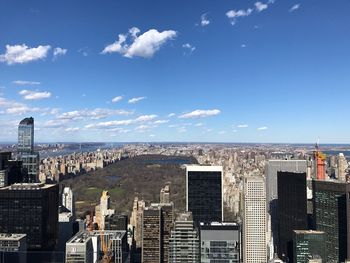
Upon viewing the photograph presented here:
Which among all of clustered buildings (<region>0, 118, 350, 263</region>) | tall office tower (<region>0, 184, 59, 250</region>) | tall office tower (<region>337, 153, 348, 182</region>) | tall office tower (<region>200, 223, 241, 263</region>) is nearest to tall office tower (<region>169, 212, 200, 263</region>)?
clustered buildings (<region>0, 118, 350, 263</region>)

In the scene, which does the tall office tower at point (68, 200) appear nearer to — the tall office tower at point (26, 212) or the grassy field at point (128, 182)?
the grassy field at point (128, 182)

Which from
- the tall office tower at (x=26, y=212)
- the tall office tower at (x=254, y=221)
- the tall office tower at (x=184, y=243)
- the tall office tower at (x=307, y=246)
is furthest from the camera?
the tall office tower at (x=254, y=221)

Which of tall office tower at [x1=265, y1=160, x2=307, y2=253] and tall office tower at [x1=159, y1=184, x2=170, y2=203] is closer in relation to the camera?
tall office tower at [x1=159, y1=184, x2=170, y2=203]

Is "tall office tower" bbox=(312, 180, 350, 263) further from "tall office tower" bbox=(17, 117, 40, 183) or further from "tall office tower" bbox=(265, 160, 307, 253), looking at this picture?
"tall office tower" bbox=(17, 117, 40, 183)

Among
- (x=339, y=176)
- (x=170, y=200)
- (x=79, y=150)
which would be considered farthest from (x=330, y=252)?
(x=79, y=150)

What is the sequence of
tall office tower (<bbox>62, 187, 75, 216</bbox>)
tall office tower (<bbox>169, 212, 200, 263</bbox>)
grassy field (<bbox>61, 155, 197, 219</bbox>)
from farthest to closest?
grassy field (<bbox>61, 155, 197, 219</bbox>)
tall office tower (<bbox>62, 187, 75, 216</bbox>)
tall office tower (<bbox>169, 212, 200, 263</bbox>)

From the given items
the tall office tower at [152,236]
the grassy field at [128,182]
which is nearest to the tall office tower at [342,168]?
the grassy field at [128,182]

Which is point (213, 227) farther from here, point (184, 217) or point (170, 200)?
point (170, 200)
